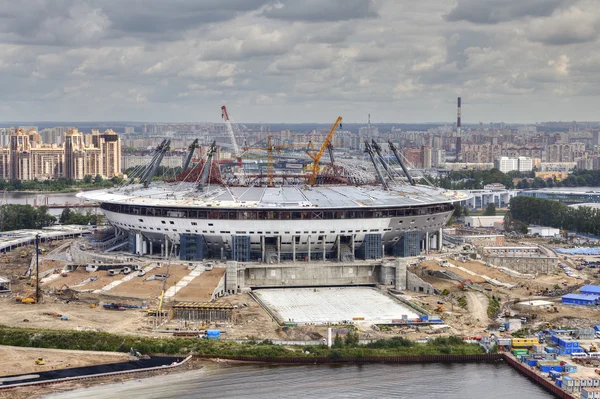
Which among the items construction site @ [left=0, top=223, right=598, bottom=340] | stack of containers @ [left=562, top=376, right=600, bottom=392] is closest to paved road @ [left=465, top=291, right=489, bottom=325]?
construction site @ [left=0, top=223, right=598, bottom=340]

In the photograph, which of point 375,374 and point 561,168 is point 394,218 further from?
point 561,168

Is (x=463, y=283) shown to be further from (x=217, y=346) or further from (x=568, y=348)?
(x=217, y=346)

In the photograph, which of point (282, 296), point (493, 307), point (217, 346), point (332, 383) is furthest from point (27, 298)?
point (493, 307)

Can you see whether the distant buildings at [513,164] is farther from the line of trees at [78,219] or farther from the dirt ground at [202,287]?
the dirt ground at [202,287]

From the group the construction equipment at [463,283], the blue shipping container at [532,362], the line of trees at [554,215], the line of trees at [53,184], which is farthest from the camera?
the line of trees at [53,184]

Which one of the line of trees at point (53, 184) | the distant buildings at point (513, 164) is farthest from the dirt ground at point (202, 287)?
the distant buildings at point (513, 164)

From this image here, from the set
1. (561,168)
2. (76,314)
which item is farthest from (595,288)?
(561,168)
